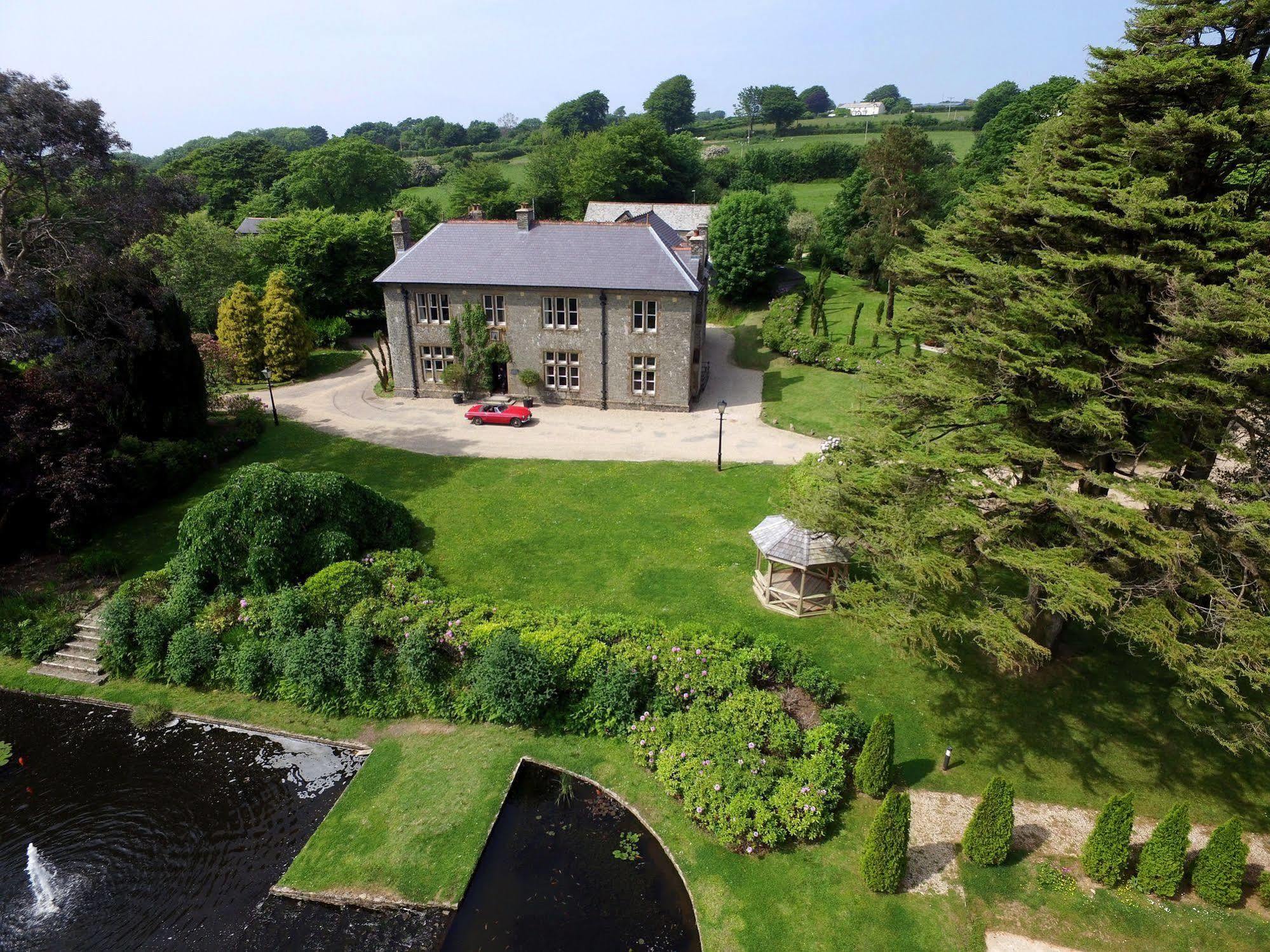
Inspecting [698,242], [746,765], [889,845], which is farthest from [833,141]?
[889,845]

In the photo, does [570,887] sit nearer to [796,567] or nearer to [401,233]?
[796,567]

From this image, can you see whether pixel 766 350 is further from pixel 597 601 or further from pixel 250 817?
pixel 250 817

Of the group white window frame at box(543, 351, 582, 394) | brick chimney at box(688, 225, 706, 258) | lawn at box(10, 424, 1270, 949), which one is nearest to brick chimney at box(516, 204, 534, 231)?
white window frame at box(543, 351, 582, 394)

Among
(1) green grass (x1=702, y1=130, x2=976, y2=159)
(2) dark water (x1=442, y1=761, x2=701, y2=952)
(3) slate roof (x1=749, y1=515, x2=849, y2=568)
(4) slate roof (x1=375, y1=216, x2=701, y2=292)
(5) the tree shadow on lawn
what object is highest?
(1) green grass (x1=702, y1=130, x2=976, y2=159)

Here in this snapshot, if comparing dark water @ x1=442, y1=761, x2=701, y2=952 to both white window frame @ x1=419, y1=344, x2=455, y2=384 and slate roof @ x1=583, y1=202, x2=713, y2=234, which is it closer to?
white window frame @ x1=419, y1=344, x2=455, y2=384

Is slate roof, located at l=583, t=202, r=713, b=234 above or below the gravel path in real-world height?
above

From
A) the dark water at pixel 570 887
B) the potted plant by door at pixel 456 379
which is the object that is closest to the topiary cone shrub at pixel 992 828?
the dark water at pixel 570 887
